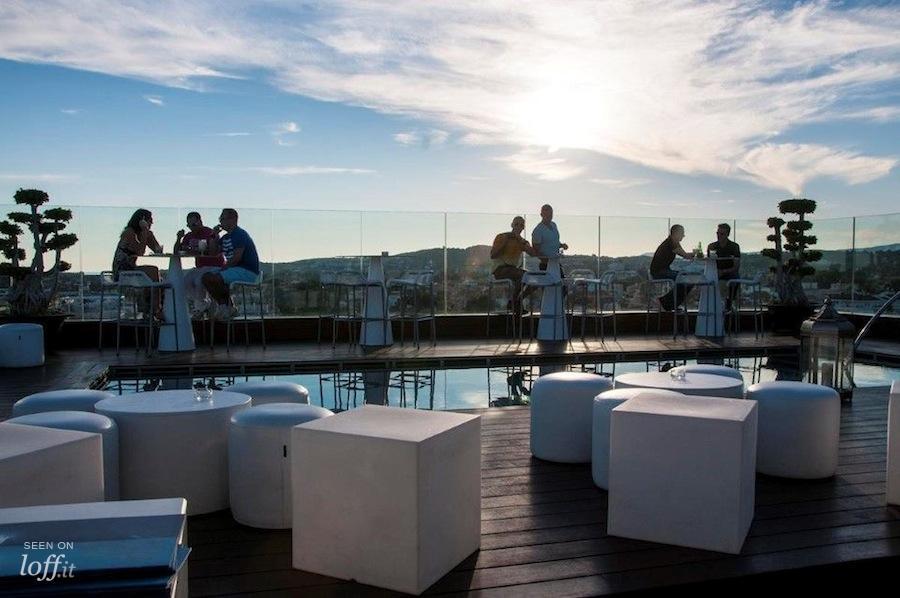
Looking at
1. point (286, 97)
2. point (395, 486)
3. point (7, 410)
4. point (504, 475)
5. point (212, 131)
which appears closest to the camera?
point (395, 486)

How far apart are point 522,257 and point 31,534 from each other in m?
8.27

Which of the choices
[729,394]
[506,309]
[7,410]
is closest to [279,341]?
[506,309]

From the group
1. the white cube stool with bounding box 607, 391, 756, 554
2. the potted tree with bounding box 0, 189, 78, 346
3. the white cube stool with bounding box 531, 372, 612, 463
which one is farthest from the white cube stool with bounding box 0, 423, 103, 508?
the potted tree with bounding box 0, 189, 78, 346

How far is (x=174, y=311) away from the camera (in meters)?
7.51

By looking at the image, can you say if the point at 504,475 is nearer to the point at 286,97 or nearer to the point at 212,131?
the point at 286,97

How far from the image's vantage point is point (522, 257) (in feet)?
30.9

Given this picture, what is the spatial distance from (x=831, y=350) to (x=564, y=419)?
2.52 metres

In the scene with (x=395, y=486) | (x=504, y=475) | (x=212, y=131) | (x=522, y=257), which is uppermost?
(x=212, y=131)

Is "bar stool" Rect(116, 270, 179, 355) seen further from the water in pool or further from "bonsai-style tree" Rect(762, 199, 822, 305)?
"bonsai-style tree" Rect(762, 199, 822, 305)

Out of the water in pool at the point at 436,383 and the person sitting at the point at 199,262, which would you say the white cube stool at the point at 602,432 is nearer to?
the water in pool at the point at 436,383

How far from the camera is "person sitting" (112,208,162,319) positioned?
25.3ft

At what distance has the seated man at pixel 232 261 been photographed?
7430mm

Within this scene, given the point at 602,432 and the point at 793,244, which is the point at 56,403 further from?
the point at 793,244

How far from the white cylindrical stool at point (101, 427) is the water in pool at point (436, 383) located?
264 centimetres
